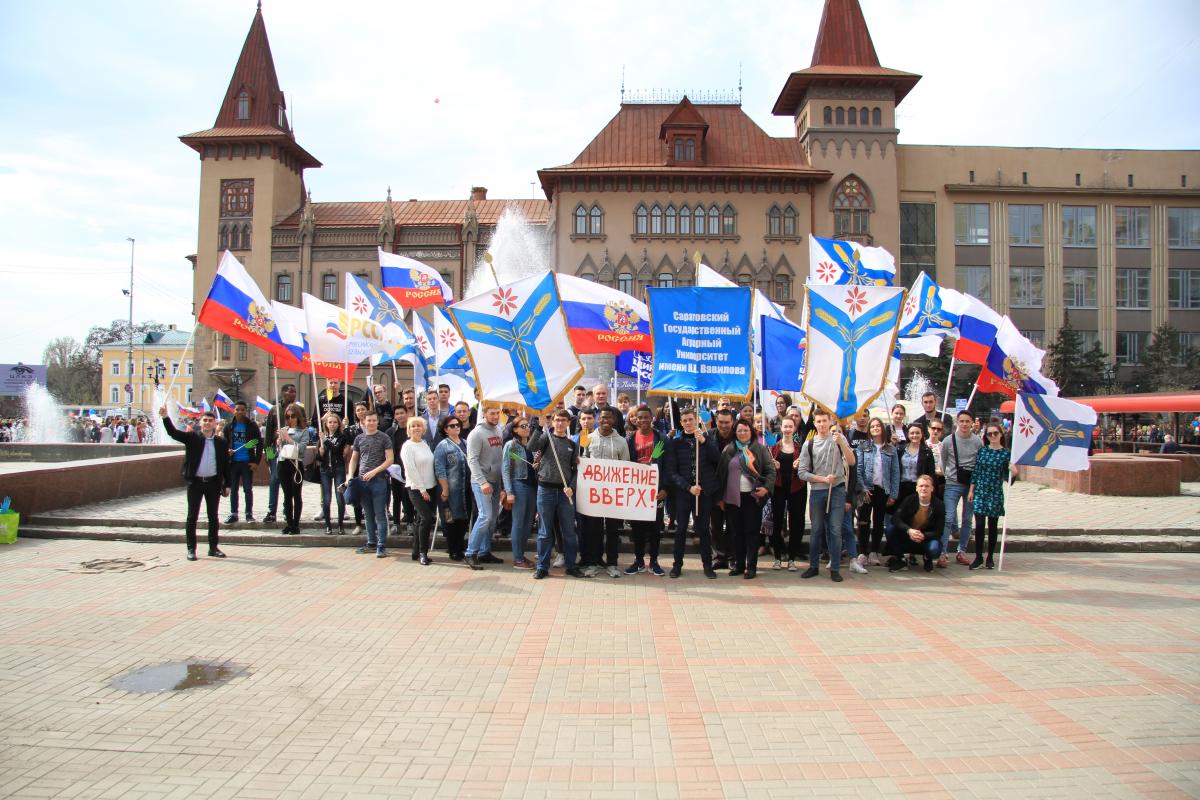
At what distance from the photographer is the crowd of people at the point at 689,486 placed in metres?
9.28

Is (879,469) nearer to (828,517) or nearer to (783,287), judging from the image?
(828,517)

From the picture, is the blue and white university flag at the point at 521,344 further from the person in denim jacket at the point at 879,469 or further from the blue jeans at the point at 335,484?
the person in denim jacket at the point at 879,469

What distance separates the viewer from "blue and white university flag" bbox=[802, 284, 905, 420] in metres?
9.45

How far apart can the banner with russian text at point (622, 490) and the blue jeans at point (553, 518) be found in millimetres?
246

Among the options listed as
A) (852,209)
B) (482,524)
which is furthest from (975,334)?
(852,209)

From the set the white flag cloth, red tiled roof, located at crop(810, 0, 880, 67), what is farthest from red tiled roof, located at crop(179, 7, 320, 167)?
the white flag cloth

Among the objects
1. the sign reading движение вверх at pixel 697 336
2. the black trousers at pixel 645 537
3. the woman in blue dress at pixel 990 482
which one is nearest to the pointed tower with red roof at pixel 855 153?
the woman in blue dress at pixel 990 482

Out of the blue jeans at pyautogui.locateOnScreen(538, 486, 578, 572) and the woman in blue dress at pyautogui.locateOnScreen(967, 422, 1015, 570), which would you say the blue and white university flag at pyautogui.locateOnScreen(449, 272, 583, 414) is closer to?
the blue jeans at pyautogui.locateOnScreen(538, 486, 578, 572)

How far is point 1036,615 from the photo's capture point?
296 inches

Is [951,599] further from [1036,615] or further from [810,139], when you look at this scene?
[810,139]

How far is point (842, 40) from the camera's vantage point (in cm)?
4928

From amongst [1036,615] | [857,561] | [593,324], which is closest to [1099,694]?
[1036,615]

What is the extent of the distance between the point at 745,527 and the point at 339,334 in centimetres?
725

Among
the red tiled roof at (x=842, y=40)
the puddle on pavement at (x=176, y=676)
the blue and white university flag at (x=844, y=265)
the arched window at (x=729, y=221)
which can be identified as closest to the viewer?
the puddle on pavement at (x=176, y=676)
